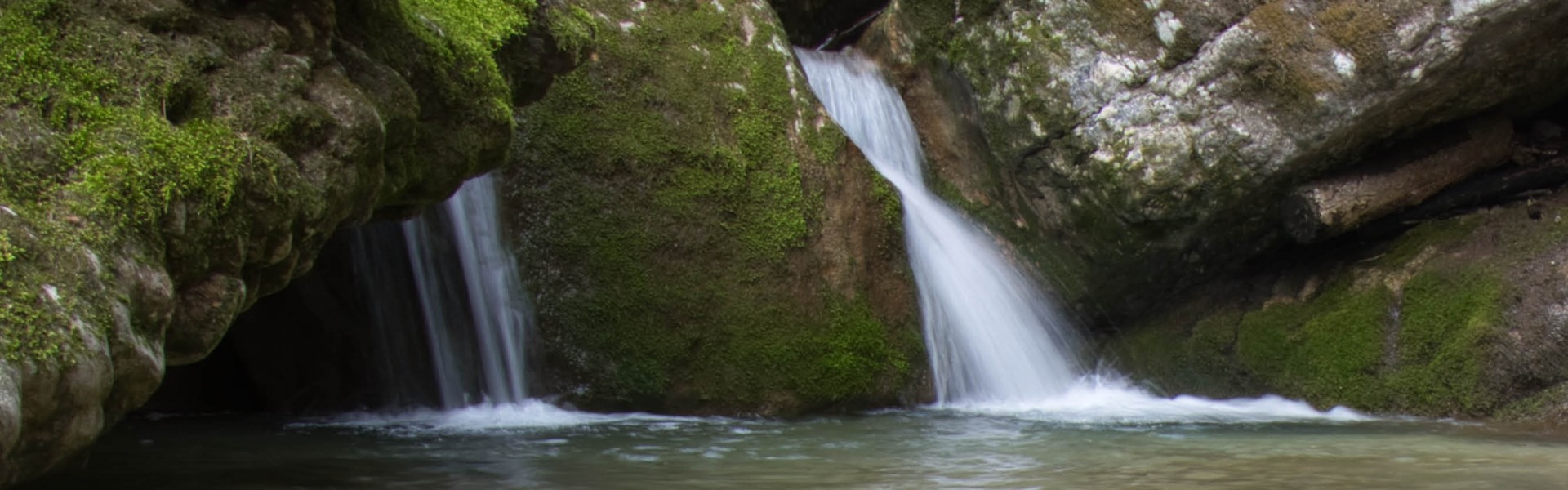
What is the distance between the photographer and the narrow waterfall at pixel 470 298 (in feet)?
27.9

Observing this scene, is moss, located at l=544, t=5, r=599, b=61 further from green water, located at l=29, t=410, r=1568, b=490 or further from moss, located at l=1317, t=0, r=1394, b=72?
moss, located at l=1317, t=0, r=1394, b=72

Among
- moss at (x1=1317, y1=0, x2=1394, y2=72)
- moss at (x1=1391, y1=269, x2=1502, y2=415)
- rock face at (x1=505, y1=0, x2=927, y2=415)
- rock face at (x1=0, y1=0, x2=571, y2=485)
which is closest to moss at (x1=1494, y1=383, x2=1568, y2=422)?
moss at (x1=1391, y1=269, x2=1502, y2=415)

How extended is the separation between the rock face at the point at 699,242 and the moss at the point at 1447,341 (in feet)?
10.7

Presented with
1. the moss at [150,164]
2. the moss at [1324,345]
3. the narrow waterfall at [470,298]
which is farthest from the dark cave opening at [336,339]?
the moss at [1324,345]

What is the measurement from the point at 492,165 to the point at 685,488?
7.34 feet

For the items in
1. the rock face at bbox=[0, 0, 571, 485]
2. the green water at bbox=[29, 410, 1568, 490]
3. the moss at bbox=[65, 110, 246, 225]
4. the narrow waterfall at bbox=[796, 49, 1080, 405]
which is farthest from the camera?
the narrow waterfall at bbox=[796, 49, 1080, 405]

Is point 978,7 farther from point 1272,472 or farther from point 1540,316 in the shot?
point 1272,472

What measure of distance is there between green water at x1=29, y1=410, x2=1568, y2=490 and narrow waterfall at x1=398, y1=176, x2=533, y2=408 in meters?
0.41

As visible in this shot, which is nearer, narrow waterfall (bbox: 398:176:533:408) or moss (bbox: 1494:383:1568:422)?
moss (bbox: 1494:383:1568:422)

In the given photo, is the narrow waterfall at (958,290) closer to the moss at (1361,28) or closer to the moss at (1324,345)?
the moss at (1324,345)

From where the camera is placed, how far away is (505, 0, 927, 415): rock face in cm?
884

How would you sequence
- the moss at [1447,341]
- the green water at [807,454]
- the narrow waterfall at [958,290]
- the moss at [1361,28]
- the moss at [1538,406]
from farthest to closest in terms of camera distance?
1. the narrow waterfall at [958,290]
2. the moss at [1447,341]
3. the moss at [1361,28]
4. the moss at [1538,406]
5. the green water at [807,454]

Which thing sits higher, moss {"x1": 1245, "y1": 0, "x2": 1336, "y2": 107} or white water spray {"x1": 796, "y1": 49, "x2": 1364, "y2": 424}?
moss {"x1": 1245, "y1": 0, "x2": 1336, "y2": 107}

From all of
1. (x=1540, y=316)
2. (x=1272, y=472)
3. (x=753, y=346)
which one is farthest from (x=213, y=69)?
(x=1540, y=316)
